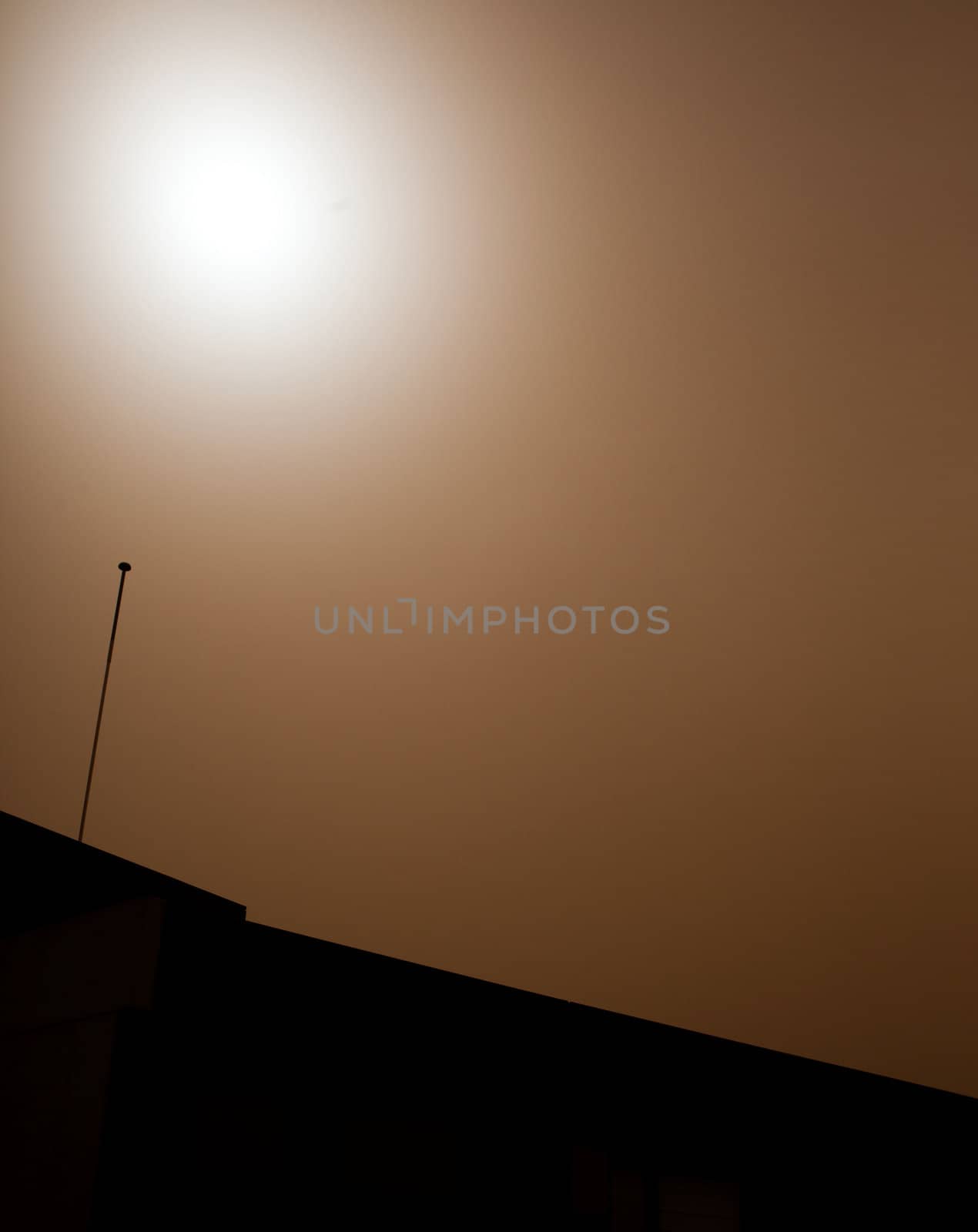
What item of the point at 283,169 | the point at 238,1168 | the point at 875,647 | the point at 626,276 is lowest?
the point at 238,1168

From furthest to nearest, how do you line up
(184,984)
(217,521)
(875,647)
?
(217,521) < (875,647) < (184,984)

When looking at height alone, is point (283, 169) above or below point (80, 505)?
above

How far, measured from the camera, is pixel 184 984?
28.2 inches

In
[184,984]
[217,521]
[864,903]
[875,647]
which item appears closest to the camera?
[184,984]

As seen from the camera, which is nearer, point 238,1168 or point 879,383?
point 238,1168

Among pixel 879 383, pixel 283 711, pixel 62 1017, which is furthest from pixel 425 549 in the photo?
pixel 62 1017

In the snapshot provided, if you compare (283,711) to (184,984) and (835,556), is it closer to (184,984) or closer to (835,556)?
(835,556)

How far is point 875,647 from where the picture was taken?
7.78 ft

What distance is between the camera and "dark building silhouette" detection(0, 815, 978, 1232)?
686mm

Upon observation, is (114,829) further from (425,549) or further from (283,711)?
(425,549)

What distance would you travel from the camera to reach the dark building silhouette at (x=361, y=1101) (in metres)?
0.69

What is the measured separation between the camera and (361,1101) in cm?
85

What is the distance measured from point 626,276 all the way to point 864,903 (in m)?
1.61

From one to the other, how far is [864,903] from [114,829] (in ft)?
5.95
